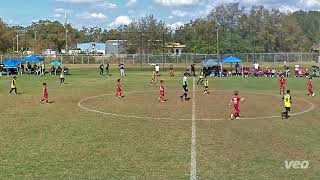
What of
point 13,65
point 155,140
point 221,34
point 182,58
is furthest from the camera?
point 221,34

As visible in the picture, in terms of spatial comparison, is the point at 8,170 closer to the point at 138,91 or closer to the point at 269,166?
the point at 269,166

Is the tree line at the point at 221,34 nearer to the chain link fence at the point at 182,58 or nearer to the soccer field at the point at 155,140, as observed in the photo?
the chain link fence at the point at 182,58

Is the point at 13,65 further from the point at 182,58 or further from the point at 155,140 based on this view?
the point at 155,140

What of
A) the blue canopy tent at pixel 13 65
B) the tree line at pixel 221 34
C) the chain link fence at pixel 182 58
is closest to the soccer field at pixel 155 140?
the blue canopy tent at pixel 13 65

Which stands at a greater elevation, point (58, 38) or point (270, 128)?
point (58, 38)

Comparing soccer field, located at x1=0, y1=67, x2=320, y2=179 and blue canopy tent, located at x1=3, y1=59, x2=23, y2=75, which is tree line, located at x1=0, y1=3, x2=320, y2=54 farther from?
soccer field, located at x1=0, y1=67, x2=320, y2=179

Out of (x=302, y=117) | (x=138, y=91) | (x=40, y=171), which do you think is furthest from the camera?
(x=138, y=91)

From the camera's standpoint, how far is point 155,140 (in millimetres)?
15555

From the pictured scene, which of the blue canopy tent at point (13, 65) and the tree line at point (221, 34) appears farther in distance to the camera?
the tree line at point (221, 34)

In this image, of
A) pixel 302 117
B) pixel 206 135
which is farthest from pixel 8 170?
pixel 302 117

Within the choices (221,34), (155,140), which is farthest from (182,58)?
(155,140)

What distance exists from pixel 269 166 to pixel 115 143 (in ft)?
18.5

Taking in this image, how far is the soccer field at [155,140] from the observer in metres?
11.5

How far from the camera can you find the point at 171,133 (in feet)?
55.7
